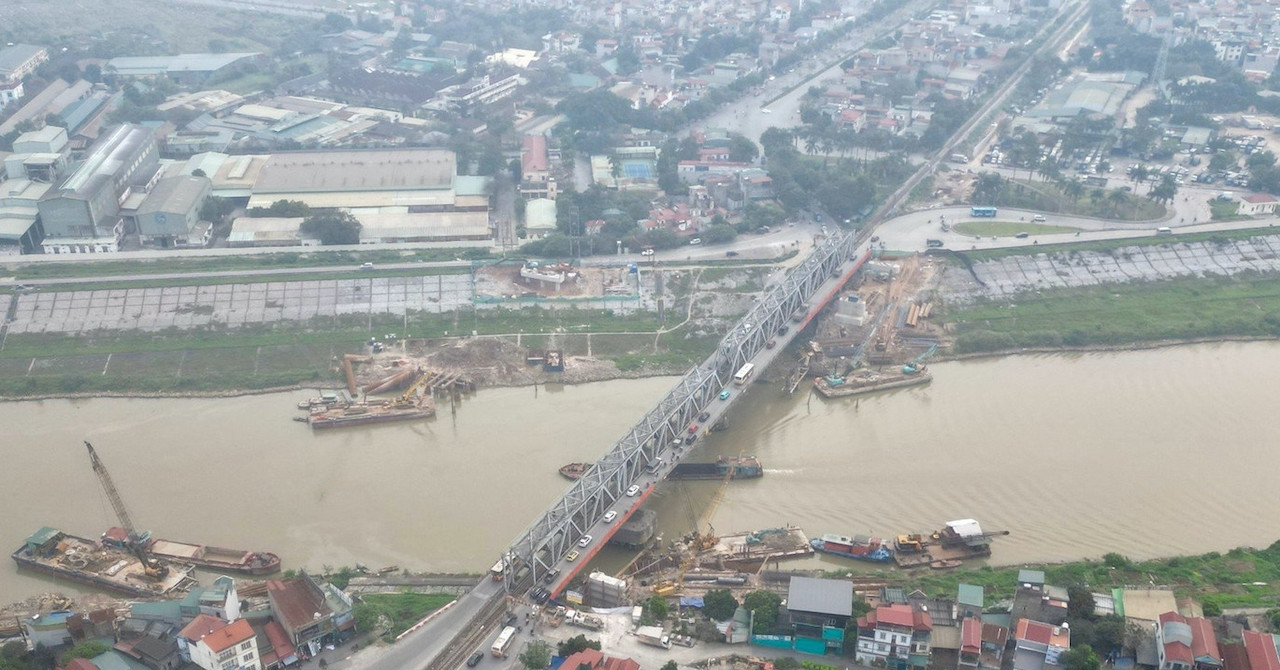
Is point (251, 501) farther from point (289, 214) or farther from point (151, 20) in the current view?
point (151, 20)

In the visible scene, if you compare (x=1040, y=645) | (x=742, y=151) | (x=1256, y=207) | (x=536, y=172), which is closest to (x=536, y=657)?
(x=1040, y=645)

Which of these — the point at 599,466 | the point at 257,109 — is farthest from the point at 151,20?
the point at 599,466

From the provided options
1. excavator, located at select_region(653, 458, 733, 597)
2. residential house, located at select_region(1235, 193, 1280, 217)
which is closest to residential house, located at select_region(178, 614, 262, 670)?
excavator, located at select_region(653, 458, 733, 597)

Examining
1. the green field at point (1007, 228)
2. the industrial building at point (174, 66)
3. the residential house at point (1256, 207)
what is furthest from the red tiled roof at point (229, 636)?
the industrial building at point (174, 66)

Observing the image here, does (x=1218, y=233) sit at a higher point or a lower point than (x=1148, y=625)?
higher

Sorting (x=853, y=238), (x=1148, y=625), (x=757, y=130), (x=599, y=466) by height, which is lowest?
(x=1148, y=625)

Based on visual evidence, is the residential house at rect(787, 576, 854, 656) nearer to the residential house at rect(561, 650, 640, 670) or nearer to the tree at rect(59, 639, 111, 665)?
the residential house at rect(561, 650, 640, 670)
